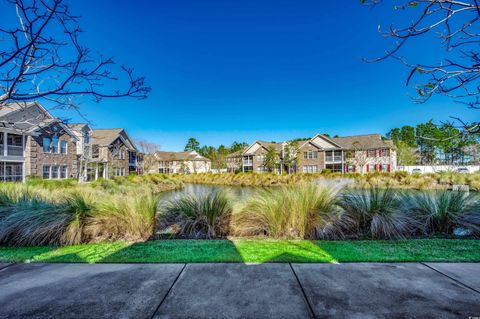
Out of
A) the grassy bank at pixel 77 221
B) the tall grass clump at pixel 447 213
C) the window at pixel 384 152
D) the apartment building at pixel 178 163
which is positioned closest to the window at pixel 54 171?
the grassy bank at pixel 77 221

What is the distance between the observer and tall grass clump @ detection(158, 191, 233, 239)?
16.2ft

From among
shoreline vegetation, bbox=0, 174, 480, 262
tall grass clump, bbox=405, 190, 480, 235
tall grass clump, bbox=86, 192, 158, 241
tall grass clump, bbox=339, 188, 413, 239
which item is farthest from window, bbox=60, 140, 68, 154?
tall grass clump, bbox=405, 190, 480, 235

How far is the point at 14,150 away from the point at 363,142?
43.2 m

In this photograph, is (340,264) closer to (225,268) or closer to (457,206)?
(225,268)

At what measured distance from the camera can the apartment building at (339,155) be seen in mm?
37719

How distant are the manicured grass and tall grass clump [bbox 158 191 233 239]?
607 mm

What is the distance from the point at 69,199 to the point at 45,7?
12.9 feet

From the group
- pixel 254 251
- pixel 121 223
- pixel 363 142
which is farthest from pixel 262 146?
pixel 254 251

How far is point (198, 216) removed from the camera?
16.7 feet

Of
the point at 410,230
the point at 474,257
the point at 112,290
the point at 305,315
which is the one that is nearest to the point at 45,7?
the point at 112,290

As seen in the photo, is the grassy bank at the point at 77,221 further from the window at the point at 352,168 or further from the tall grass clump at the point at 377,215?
the window at the point at 352,168

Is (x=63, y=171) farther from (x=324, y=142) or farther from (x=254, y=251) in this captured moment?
(x=324, y=142)

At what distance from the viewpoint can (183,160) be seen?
58531mm

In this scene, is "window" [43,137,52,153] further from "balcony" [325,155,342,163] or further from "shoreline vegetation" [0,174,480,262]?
Answer: "balcony" [325,155,342,163]
